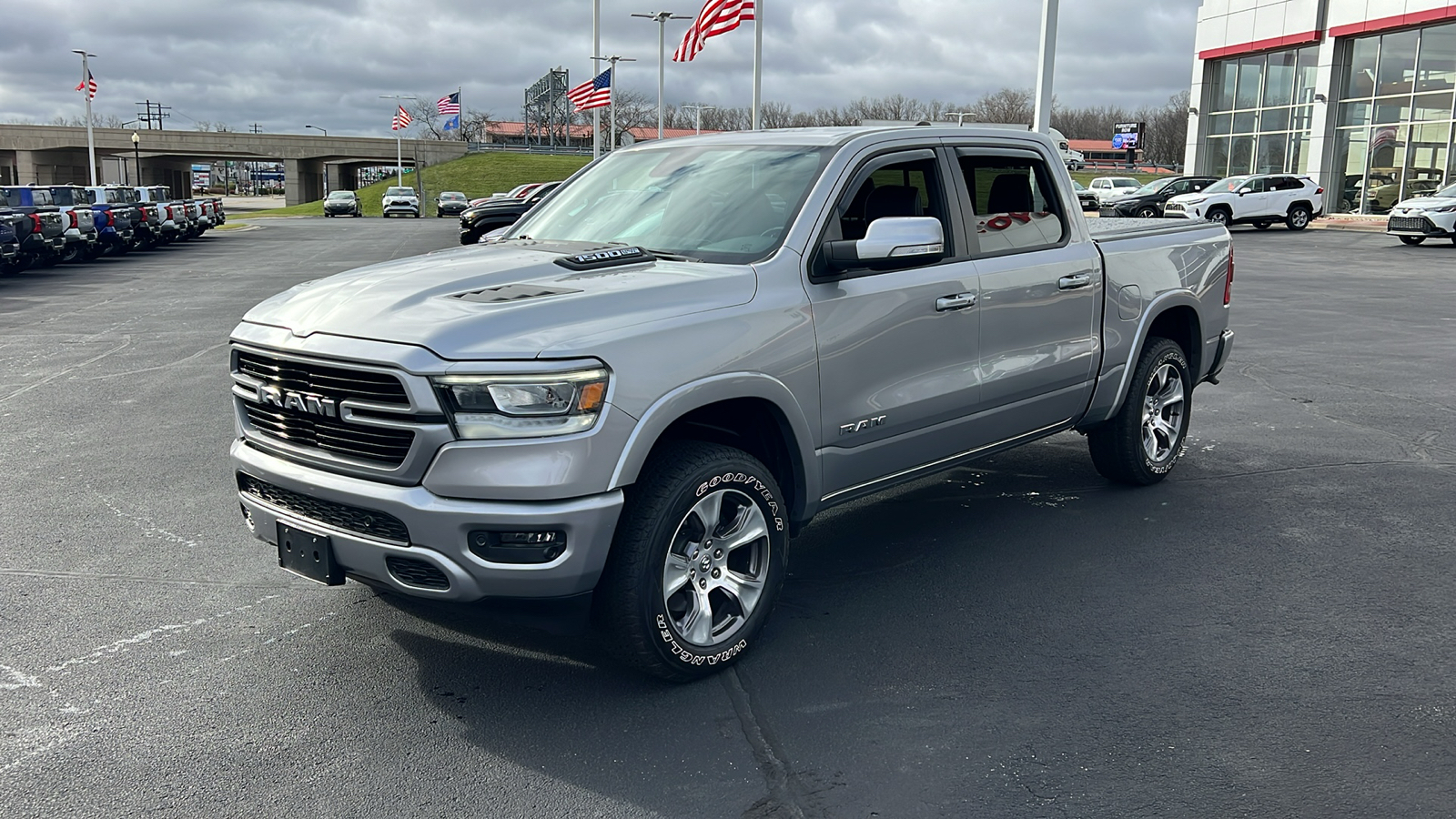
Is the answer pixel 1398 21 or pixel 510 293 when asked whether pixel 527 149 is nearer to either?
pixel 1398 21

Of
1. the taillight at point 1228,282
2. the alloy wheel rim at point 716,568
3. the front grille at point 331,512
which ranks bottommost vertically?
the alloy wheel rim at point 716,568

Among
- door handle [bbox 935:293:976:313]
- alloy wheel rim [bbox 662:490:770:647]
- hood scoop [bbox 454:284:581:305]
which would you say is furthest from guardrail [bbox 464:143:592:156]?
alloy wheel rim [bbox 662:490:770:647]

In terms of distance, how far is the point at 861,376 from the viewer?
4469mm

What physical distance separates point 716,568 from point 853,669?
62cm

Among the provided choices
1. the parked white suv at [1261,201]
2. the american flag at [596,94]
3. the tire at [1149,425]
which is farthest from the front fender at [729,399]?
the parked white suv at [1261,201]

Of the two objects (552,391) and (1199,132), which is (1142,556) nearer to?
(552,391)

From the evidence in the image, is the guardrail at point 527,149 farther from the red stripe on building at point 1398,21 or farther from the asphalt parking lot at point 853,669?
the asphalt parking lot at point 853,669

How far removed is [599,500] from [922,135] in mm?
2477

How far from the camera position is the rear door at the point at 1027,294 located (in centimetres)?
518

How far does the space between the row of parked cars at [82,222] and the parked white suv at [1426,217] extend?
98.7 feet

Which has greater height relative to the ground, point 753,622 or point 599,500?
point 599,500

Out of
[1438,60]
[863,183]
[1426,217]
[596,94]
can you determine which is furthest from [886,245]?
[1438,60]

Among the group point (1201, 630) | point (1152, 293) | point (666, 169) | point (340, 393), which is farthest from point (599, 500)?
point (1152, 293)

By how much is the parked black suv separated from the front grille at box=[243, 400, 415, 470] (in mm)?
39757
